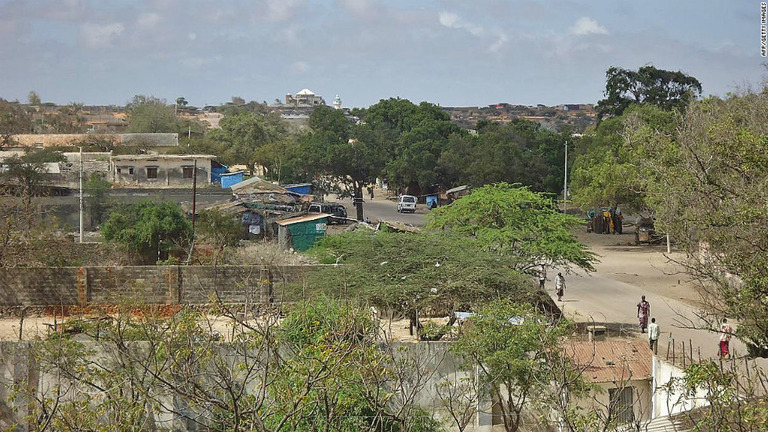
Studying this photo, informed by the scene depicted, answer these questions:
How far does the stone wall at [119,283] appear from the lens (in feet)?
81.6

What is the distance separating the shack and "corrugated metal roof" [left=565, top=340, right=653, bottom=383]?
16062 millimetres

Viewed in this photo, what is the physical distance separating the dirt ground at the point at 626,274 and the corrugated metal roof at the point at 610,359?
2.88 metres

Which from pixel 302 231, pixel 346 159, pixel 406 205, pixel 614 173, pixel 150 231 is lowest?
pixel 406 205

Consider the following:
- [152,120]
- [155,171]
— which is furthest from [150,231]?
[152,120]

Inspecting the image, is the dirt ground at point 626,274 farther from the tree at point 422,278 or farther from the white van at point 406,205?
the white van at point 406,205

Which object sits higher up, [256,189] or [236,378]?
[256,189]

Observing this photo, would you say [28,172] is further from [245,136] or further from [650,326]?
[650,326]

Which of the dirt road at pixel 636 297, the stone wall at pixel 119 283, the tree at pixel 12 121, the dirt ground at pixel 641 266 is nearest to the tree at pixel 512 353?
the dirt road at pixel 636 297

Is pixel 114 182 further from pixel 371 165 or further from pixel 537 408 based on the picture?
pixel 537 408

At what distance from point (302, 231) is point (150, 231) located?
5.70 meters

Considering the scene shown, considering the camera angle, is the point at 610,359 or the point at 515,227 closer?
the point at 610,359

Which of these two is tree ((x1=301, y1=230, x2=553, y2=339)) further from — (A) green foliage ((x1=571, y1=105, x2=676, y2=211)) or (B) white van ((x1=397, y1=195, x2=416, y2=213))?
(B) white van ((x1=397, y1=195, x2=416, y2=213))

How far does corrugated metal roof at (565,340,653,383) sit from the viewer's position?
701 inches

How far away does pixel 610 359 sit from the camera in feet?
61.0
